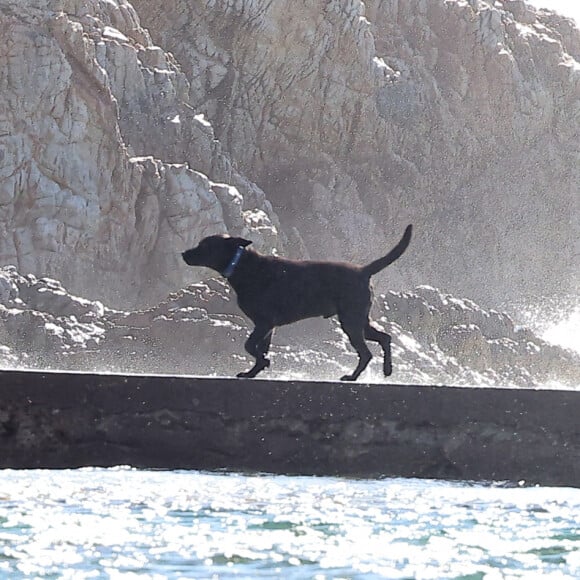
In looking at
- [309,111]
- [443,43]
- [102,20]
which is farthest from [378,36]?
[102,20]

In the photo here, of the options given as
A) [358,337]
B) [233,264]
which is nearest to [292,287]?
[233,264]

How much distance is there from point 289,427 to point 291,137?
58.1 meters

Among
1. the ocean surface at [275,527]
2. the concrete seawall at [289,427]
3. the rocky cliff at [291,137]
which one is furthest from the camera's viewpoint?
the rocky cliff at [291,137]

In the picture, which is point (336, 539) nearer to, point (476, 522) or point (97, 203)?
point (476, 522)

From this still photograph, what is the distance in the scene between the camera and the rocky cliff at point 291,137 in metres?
49.3

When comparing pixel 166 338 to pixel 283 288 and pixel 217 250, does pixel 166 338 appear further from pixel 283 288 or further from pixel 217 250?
pixel 283 288

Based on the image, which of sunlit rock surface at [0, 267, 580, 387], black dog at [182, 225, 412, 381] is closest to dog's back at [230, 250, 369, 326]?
black dog at [182, 225, 412, 381]

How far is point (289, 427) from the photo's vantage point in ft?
24.1

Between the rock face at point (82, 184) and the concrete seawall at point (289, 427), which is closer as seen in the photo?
→ the concrete seawall at point (289, 427)

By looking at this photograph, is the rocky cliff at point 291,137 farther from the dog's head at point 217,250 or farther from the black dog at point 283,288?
the black dog at point 283,288

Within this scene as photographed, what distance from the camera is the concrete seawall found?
23.6 ft

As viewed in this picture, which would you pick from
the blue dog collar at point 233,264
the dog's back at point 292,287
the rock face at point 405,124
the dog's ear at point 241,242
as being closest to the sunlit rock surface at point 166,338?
the rock face at point 405,124

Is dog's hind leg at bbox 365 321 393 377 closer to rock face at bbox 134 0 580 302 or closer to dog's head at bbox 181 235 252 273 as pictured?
dog's head at bbox 181 235 252 273

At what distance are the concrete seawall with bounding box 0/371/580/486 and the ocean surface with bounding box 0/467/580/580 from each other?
0.16 meters
